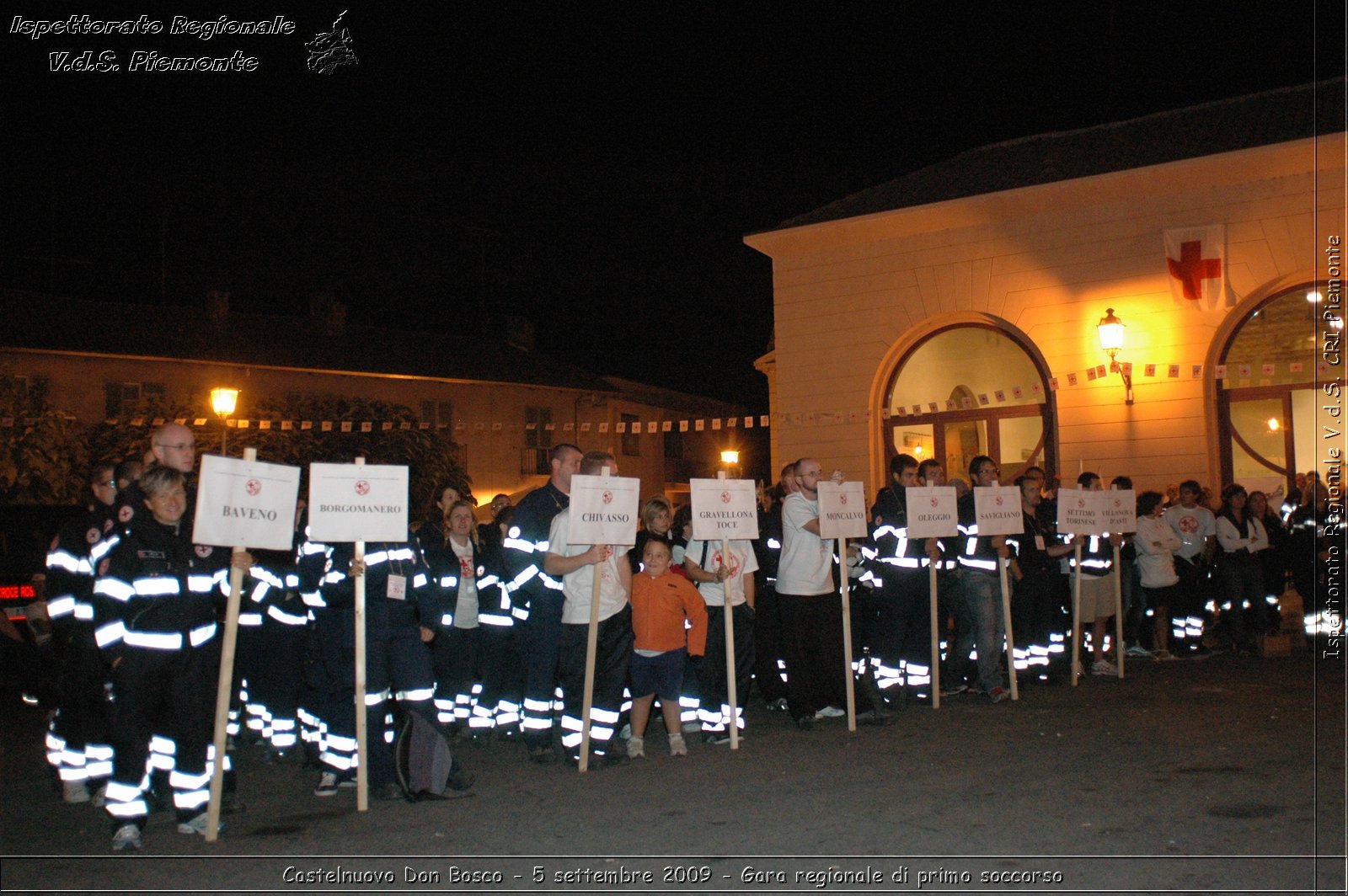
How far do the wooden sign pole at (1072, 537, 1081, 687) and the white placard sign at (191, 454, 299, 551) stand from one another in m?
7.42

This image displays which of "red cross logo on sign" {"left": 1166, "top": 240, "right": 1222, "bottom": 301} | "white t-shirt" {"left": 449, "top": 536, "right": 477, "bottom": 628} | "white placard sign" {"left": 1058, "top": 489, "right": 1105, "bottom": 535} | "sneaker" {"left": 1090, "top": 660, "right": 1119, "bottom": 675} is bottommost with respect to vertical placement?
"sneaker" {"left": 1090, "top": 660, "right": 1119, "bottom": 675}

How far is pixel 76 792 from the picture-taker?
7.50 metres

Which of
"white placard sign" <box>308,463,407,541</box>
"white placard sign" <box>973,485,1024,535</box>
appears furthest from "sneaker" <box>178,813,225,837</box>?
"white placard sign" <box>973,485,1024,535</box>

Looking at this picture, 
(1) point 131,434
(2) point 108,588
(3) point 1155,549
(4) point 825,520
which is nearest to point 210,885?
(2) point 108,588

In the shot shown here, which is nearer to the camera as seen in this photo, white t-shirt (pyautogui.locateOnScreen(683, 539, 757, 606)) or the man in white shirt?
white t-shirt (pyautogui.locateOnScreen(683, 539, 757, 606))

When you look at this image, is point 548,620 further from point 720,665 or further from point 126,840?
point 126,840

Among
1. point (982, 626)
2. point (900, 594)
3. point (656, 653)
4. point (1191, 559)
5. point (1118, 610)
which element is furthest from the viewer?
point (1191, 559)

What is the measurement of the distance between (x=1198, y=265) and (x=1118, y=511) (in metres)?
4.88

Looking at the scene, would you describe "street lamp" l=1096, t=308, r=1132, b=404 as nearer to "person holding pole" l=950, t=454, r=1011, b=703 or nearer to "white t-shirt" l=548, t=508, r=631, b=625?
"person holding pole" l=950, t=454, r=1011, b=703

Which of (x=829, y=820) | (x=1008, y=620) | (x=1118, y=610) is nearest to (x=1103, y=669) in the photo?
(x=1118, y=610)

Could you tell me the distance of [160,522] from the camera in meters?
6.48

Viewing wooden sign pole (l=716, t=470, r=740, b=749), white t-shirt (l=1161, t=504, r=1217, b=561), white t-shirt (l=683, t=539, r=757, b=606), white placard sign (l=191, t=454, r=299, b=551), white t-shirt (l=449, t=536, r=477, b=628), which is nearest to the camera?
white placard sign (l=191, t=454, r=299, b=551)

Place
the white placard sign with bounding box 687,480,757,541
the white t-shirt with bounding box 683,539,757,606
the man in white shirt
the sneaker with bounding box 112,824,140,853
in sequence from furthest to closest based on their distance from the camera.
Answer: the man in white shirt, the white t-shirt with bounding box 683,539,757,606, the white placard sign with bounding box 687,480,757,541, the sneaker with bounding box 112,824,140,853

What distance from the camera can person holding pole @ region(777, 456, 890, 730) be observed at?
9648 mm
